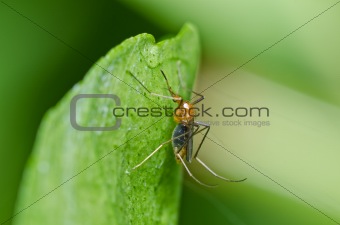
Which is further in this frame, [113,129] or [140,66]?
[140,66]

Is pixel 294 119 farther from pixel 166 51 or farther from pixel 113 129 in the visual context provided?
pixel 113 129

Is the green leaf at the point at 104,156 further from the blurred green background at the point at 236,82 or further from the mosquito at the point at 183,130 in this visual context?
the blurred green background at the point at 236,82

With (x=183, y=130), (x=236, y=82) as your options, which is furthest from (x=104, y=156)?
(x=236, y=82)

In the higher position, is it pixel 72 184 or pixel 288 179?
pixel 288 179

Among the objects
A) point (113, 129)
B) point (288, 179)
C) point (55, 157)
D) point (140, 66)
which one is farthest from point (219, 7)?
point (55, 157)

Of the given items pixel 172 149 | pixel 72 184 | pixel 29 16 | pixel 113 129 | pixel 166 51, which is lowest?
pixel 72 184

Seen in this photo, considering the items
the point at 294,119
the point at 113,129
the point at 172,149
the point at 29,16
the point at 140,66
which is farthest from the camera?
the point at 294,119
